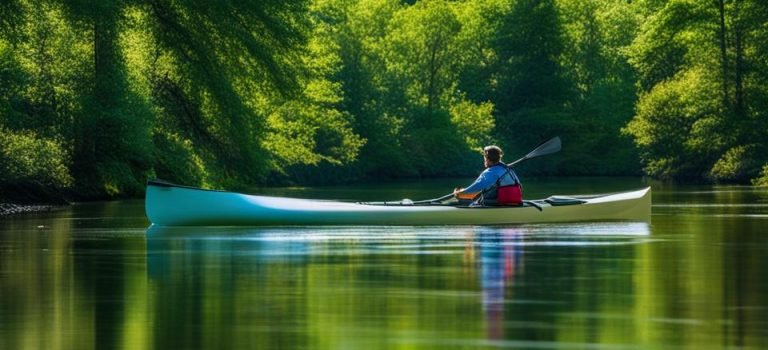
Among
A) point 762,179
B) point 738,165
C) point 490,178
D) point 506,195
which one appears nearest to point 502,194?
point 506,195

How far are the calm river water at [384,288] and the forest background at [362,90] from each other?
1094 centimetres

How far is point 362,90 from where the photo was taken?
76062 mm

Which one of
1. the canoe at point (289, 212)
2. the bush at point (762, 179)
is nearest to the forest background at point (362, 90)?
the bush at point (762, 179)

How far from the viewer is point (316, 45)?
207 ft

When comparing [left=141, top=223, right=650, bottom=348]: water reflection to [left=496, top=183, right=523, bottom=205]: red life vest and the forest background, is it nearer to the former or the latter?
[left=496, top=183, right=523, bottom=205]: red life vest

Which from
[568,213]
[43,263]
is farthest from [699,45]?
[43,263]

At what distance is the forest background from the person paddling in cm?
958

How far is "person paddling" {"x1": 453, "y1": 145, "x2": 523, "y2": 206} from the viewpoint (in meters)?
25.9

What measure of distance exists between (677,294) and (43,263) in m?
7.44

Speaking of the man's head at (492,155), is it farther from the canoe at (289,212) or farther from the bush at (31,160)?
the bush at (31,160)

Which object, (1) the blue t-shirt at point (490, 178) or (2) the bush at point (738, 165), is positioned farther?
(2) the bush at point (738, 165)

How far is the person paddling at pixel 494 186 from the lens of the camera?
85.0 feet

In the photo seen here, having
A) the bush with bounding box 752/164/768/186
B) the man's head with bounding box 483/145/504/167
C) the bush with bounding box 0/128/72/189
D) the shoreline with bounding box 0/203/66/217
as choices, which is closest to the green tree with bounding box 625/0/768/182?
the bush with bounding box 752/164/768/186

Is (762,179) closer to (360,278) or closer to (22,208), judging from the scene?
(22,208)
